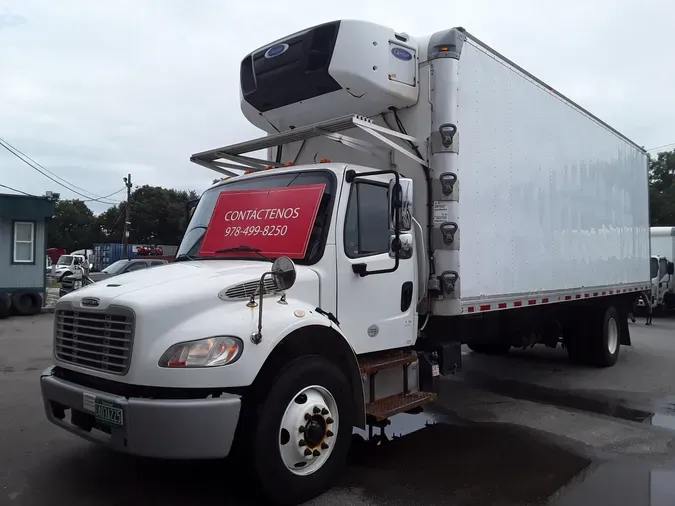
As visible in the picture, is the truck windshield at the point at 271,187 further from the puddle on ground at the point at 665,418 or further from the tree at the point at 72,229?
the tree at the point at 72,229

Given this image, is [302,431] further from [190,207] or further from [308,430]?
[190,207]

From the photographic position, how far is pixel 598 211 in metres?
9.12

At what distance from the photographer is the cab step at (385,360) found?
5.02m

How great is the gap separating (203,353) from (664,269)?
66.3ft

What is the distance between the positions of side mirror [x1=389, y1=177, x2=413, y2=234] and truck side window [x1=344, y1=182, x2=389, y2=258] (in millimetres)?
164

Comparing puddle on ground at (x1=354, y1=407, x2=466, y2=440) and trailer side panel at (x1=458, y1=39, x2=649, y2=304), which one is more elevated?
trailer side panel at (x1=458, y1=39, x2=649, y2=304)

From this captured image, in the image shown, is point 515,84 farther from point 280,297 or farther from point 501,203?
point 280,297

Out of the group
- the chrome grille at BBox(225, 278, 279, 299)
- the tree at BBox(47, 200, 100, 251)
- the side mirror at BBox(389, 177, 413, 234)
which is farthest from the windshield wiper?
the tree at BBox(47, 200, 100, 251)

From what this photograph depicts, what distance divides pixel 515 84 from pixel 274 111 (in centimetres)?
286

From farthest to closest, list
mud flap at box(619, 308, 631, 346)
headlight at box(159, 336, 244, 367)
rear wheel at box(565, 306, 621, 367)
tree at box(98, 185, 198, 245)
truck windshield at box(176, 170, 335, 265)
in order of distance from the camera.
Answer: tree at box(98, 185, 198, 245) → mud flap at box(619, 308, 631, 346) → rear wheel at box(565, 306, 621, 367) → truck windshield at box(176, 170, 335, 265) → headlight at box(159, 336, 244, 367)

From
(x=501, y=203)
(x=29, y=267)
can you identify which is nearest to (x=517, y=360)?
(x=501, y=203)

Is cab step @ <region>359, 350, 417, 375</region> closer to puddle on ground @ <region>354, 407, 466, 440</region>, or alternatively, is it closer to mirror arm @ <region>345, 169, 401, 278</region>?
mirror arm @ <region>345, 169, 401, 278</region>

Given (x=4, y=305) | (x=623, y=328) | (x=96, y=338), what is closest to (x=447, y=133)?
(x=96, y=338)

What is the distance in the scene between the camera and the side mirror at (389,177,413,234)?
486cm
